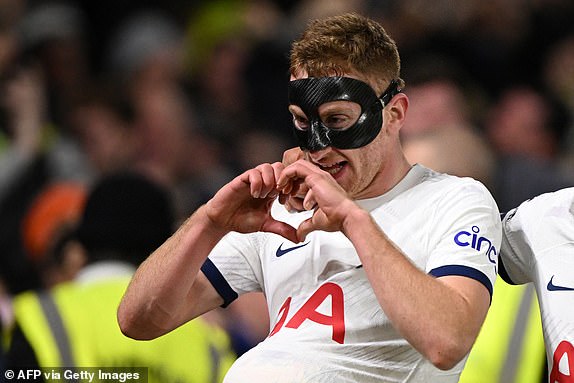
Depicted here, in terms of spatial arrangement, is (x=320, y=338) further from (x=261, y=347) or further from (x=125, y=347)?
(x=125, y=347)

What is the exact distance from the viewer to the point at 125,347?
4875 millimetres

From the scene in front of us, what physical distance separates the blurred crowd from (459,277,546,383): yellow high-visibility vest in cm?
277

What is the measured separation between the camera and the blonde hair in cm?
385

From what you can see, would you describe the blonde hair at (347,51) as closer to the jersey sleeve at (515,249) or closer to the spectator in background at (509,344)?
the jersey sleeve at (515,249)

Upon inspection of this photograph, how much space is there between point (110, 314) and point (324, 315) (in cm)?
137

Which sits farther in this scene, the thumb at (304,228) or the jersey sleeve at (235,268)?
the jersey sleeve at (235,268)

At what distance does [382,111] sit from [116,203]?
1662 mm

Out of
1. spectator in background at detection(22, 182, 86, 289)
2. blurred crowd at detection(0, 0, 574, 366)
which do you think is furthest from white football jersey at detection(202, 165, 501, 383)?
blurred crowd at detection(0, 0, 574, 366)

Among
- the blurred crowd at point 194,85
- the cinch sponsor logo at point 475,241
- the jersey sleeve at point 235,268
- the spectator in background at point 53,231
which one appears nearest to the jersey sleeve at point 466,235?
the cinch sponsor logo at point 475,241

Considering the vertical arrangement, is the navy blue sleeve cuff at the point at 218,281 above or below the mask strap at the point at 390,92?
below

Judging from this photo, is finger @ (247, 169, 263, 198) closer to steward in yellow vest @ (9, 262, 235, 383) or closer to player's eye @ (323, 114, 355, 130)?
player's eye @ (323, 114, 355, 130)

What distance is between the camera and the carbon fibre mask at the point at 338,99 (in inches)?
151

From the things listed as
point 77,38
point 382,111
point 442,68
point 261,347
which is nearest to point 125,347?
point 261,347

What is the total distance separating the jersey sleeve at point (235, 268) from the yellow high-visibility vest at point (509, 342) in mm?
1124
